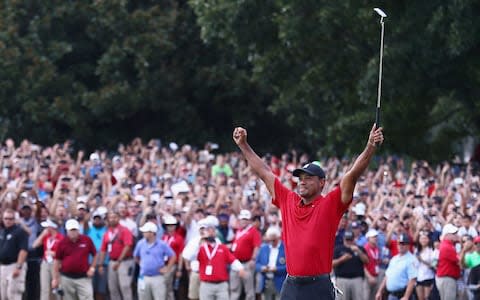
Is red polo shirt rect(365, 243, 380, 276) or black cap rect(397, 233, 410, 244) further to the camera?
red polo shirt rect(365, 243, 380, 276)

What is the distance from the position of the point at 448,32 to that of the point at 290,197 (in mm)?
18443

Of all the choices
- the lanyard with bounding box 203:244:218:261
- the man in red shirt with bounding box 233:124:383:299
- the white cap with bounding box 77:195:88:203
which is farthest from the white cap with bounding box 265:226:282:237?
the man in red shirt with bounding box 233:124:383:299

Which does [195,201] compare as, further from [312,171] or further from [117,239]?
[312,171]

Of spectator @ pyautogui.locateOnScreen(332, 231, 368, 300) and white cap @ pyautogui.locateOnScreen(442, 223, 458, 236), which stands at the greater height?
white cap @ pyautogui.locateOnScreen(442, 223, 458, 236)

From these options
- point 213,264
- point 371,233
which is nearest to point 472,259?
point 371,233

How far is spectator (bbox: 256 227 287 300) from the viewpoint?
23.0 meters

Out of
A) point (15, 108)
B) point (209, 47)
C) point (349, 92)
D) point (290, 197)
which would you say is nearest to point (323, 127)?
point (349, 92)

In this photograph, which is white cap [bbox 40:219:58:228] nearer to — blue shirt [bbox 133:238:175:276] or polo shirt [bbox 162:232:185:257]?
blue shirt [bbox 133:238:175:276]

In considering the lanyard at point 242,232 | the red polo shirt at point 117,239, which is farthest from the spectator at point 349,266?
the red polo shirt at point 117,239

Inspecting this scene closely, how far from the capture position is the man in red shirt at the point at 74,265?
2178 centimetres

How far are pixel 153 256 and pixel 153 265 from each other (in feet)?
0.49

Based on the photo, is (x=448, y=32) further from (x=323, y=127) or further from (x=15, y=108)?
(x=15, y=108)

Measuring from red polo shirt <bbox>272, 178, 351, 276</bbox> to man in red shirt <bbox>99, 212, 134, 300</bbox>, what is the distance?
1276cm

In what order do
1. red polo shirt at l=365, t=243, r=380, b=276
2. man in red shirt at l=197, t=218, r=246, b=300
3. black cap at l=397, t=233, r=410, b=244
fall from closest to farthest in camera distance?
1. black cap at l=397, t=233, r=410, b=244
2. man in red shirt at l=197, t=218, r=246, b=300
3. red polo shirt at l=365, t=243, r=380, b=276
